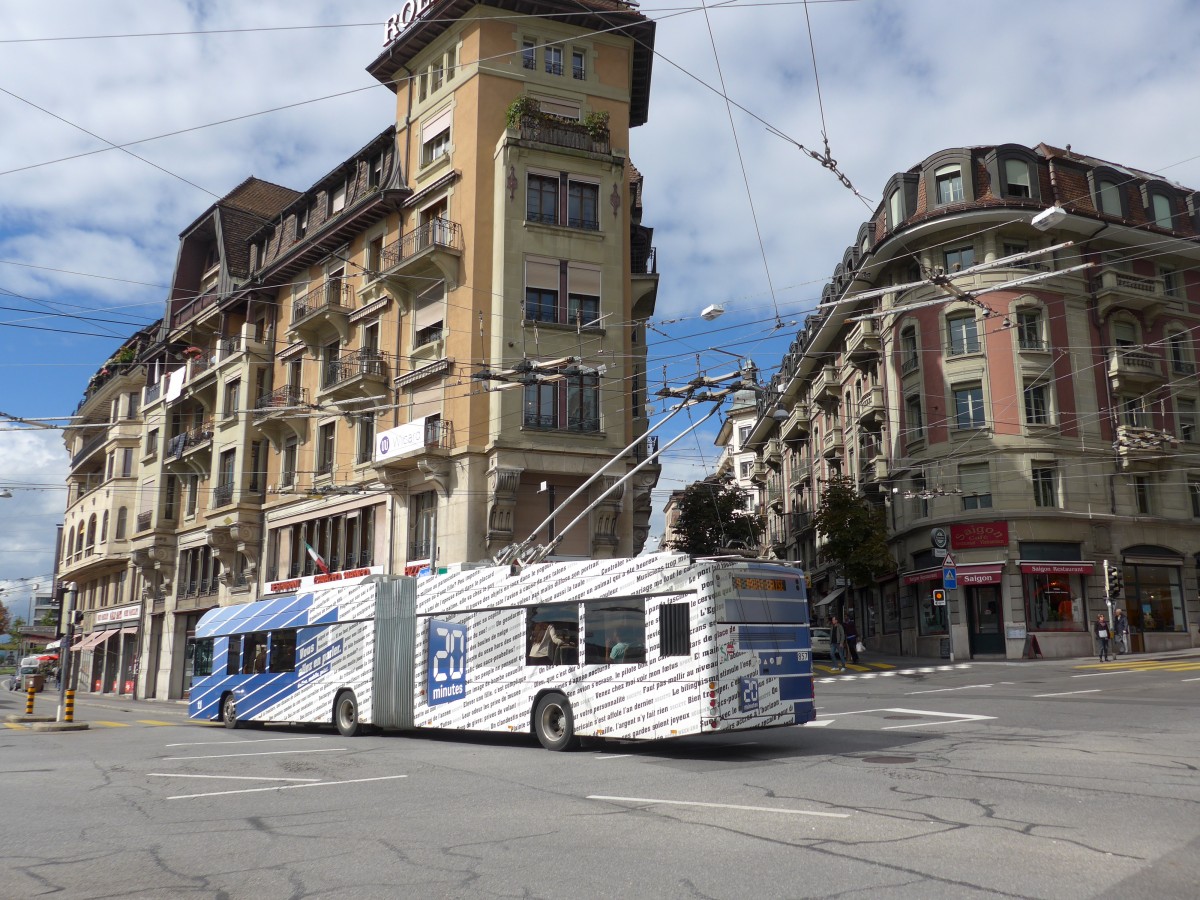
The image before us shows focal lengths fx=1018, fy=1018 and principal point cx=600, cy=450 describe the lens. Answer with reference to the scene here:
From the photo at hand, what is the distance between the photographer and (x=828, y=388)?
189 feet

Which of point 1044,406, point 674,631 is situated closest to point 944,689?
point 674,631

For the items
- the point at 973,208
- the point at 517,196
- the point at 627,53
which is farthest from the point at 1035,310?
the point at 517,196

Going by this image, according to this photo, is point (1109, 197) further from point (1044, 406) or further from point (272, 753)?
point (272, 753)

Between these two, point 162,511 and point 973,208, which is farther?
point 162,511

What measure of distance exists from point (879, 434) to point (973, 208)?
12187 millimetres

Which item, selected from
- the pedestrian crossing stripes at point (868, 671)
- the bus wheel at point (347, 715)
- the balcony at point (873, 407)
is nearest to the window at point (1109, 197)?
the balcony at point (873, 407)

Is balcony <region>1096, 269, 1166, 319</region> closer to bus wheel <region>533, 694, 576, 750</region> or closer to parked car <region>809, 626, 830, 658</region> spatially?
parked car <region>809, 626, 830, 658</region>

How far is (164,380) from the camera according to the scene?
49312 mm

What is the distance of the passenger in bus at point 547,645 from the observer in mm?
16188

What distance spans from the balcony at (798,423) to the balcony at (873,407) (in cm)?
1687

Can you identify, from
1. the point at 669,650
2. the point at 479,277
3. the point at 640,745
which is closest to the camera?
the point at 669,650

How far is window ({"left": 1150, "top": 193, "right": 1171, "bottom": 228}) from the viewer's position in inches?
1713

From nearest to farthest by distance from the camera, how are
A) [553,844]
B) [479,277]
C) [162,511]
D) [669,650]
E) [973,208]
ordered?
[553,844] < [669,650] < [479,277] < [973,208] < [162,511]

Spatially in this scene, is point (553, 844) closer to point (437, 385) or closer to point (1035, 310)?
point (437, 385)
